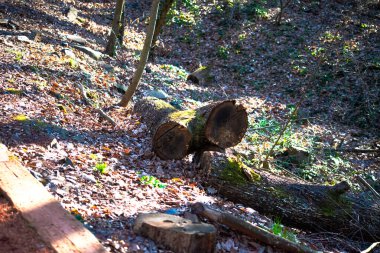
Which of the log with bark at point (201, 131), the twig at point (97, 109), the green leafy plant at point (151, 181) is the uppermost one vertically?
the log with bark at point (201, 131)

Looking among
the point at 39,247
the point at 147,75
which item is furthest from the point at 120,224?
the point at 147,75

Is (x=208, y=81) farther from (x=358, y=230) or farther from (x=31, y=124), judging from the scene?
(x=358, y=230)

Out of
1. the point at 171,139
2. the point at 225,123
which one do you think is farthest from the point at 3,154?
the point at 225,123

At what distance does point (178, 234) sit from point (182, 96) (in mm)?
7729

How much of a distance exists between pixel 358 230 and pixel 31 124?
4661 millimetres

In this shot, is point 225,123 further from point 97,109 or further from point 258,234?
point 97,109

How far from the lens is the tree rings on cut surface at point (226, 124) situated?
5945mm

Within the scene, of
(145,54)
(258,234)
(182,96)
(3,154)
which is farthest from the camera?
(182,96)

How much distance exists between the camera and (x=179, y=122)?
5.90 meters

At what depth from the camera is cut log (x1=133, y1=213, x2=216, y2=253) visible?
3.37 m

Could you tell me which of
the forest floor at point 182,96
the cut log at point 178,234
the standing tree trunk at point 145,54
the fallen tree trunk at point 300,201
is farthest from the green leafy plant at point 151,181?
the standing tree trunk at point 145,54

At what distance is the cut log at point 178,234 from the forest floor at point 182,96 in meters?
0.12

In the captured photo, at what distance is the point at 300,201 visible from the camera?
5.00m

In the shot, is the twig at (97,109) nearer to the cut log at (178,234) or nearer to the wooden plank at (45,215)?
the wooden plank at (45,215)
